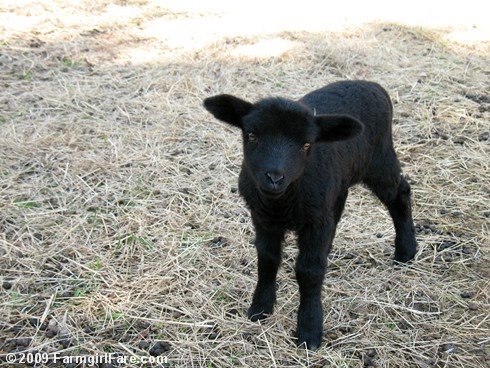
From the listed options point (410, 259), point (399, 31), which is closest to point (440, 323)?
point (410, 259)

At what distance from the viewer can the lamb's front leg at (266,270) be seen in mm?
4523

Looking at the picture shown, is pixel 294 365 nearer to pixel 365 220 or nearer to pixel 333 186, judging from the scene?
pixel 333 186

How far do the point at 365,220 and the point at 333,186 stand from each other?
177 centimetres

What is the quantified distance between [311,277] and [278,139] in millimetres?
1091

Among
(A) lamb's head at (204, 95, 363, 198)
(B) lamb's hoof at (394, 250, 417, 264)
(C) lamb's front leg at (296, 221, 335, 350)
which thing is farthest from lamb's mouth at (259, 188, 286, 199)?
(B) lamb's hoof at (394, 250, 417, 264)

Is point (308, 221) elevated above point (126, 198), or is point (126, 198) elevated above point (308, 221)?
point (308, 221)

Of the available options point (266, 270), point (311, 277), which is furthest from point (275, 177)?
point (266, 270)

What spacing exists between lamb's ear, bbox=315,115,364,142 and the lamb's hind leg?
122cm

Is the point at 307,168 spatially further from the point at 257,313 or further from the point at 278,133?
the point at 257,313

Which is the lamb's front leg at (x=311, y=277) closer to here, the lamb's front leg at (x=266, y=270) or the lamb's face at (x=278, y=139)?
the lamb's front leg at (x=266, y=270)

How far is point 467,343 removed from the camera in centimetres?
457

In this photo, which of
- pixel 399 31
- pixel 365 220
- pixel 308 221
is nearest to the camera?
pixel 308 221

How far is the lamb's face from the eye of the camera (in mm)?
3869

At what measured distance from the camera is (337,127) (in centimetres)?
414
